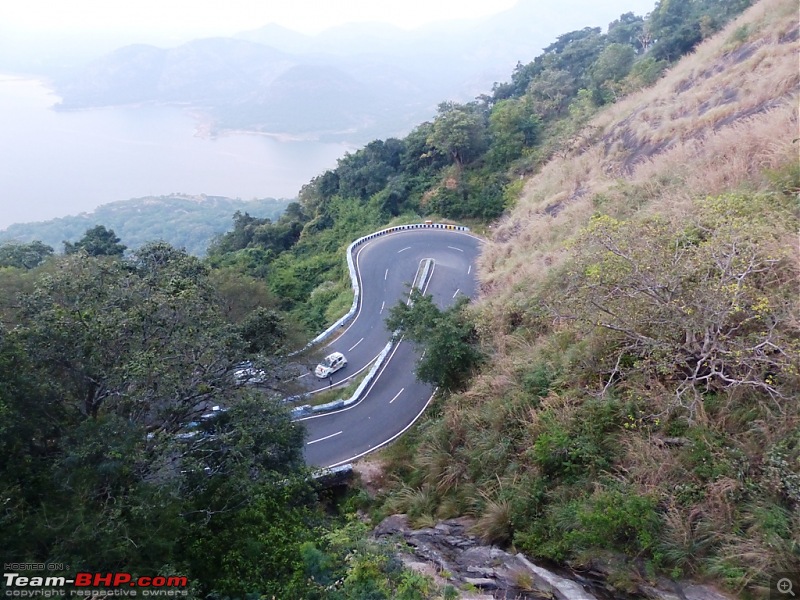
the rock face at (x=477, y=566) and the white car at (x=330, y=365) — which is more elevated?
the rock face at (x=477, y=566)

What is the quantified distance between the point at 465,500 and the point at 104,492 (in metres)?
5.74

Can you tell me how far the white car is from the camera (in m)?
19.4

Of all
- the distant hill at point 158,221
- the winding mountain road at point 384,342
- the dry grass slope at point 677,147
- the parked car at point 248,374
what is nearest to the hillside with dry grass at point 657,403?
the dry grass slope at point 677,147

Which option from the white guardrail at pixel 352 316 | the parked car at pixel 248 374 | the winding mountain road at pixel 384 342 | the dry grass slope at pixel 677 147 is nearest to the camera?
the parked car at pixel 248 374

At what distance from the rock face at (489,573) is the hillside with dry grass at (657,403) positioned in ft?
0.64

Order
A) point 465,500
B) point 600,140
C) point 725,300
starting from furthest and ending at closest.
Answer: point 600,140
point 465,500
point 725,300

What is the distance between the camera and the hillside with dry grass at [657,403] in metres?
5.65

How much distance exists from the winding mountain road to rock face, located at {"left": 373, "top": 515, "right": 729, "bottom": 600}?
21.7 ft

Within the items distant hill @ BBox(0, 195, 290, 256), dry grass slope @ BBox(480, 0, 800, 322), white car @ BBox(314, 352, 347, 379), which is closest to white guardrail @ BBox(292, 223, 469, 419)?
white car @ BBox(314, 352, 347, 379)

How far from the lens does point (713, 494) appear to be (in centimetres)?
578

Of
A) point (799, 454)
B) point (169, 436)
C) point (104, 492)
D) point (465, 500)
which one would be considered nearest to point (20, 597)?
point (104, 492)

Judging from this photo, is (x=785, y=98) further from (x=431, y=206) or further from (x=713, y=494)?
(x=431, y=206)

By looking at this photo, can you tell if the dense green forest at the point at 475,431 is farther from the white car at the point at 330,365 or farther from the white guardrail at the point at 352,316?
the white car at the point at 330,365

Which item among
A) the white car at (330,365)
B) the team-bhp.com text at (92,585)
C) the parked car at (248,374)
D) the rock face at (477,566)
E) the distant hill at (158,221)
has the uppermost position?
the distant hill at (158,221)
